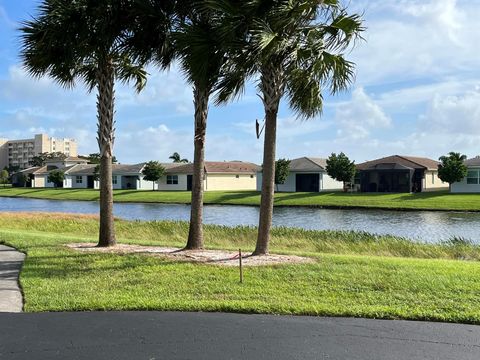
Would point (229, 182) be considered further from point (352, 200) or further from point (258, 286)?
point (258, 286)

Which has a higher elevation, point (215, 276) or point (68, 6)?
point (68, 6)

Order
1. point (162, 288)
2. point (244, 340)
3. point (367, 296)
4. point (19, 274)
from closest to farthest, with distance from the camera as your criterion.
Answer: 1. point (244, 340)
2. point (367, 296)
3. point (162, 288)
4. point (19, 274)

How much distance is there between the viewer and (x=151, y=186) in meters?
72.6

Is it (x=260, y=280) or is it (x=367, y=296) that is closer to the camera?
(x=367, y=296)

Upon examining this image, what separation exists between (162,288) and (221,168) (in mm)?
61617

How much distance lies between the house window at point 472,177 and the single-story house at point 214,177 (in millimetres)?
29830

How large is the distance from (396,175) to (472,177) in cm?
721

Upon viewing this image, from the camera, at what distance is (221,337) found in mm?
5984

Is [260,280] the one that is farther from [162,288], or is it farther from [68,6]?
[68,6]

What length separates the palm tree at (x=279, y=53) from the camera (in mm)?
10547

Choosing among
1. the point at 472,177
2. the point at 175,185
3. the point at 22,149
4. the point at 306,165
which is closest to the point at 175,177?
the point at 175,185

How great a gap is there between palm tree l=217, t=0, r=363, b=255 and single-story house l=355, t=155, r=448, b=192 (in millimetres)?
42230

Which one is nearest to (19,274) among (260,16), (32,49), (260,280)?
(260,280)

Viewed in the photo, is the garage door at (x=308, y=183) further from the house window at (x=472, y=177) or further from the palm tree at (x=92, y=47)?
the palm tree at (x=92, y=47)
